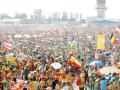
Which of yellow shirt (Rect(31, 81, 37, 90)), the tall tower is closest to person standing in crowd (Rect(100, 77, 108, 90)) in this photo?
yellow shirt (Rect(31, 81, 37, 90))

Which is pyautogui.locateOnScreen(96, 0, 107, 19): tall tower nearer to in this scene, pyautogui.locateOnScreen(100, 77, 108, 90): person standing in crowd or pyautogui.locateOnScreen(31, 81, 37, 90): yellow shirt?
pyautogui.locateOnScreen(100, 77, 108, 90): person standing in crowd

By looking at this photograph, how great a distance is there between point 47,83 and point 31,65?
350 centimetres

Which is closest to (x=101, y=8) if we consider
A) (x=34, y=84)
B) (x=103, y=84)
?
(x=103, y=84)

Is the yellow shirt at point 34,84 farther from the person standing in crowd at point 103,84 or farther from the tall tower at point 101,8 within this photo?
the tall tower at point 101,8

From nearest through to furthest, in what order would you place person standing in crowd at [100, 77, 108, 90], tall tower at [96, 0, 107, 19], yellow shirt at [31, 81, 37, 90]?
1. yellow shirt at [31, 81, 37, 90]
2. person standing in crowd at [100, 77, 108, 90]
3. tall tower at [96, 0, 107, 19]

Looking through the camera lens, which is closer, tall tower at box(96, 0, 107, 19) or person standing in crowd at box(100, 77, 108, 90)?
person standing in crowd at box(100, 77, 108, 90)

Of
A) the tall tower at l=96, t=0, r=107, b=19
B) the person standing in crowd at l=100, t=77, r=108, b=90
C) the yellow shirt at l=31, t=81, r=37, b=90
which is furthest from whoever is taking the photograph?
the tall tower at l=96, t=0, r=107, b=19

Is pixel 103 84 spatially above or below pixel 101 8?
above

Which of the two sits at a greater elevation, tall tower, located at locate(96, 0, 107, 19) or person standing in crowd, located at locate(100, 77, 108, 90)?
person standing in crowd, located at locate(100, 77, 108, 90)

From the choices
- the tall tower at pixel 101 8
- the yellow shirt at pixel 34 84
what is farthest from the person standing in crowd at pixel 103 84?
the tall tower at pixel 101 8

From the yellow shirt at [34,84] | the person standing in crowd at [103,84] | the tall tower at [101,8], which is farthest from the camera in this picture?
the tall tower at [101,8]

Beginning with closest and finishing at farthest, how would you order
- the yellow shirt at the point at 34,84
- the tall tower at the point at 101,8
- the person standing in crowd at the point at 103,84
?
the yellow shirt at the point at 34,84
the person standing in crowd at the point at 103,84
the tall tower at the point at 101,8

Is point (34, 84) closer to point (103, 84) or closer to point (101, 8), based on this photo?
point (103, 84)

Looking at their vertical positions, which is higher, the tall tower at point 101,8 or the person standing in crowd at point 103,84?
the person standing in crowd at point 103,84
